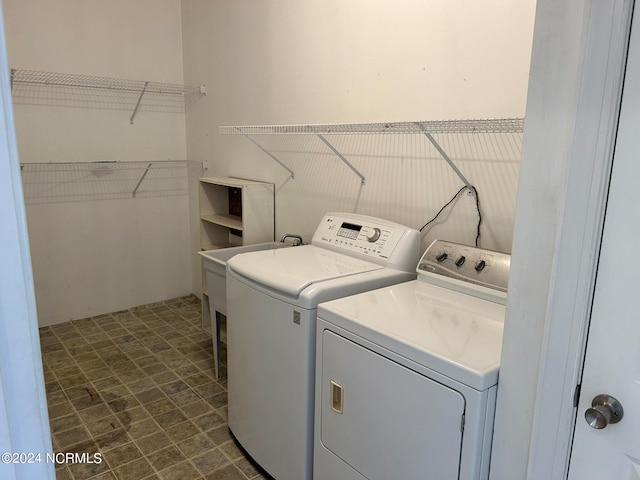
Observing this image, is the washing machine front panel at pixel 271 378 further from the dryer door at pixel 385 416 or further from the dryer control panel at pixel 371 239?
the dryer control panel at pixel 371 239

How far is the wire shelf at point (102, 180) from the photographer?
3.43 meters

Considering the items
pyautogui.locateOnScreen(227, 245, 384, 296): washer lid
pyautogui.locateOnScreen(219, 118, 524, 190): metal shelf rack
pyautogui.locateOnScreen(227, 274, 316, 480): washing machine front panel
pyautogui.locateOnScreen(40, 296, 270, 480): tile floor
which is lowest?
pyautogui.locateOnScreen(40, 296, 270, 480): tile floor

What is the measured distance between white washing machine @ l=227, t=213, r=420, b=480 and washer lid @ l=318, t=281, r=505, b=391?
0.12 metres

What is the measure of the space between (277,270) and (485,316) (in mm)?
836

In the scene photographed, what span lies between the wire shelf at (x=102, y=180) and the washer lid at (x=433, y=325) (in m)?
2.71

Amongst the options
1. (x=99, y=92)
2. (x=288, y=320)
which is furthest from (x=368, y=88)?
(x=99, y=92)

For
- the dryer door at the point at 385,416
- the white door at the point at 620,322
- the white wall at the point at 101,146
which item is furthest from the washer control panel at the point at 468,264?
the white wall at the point at 101,146

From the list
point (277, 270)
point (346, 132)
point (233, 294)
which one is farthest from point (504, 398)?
point (346, 132)

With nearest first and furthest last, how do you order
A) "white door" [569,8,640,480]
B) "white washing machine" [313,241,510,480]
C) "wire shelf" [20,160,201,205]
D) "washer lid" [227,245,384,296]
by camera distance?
"white door" [569,8,640,480] → "white washing machine" [313,241,510,480] → "washer lid" [227,245,384,296] → "wire shelf" [20,160,201,205]

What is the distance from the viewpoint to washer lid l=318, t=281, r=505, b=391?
1247 mm

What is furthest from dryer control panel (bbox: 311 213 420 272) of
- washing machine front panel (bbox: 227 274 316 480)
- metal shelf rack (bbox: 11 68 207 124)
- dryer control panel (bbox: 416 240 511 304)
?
metal shelf rack (bbox: 11 68 207 124)

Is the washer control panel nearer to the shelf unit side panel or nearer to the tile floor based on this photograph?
the tile floor

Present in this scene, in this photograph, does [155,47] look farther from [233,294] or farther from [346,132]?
[233,294]

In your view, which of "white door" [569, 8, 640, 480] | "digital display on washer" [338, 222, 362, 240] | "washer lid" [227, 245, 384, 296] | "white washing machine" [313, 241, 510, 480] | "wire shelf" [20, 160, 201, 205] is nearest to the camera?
"white door" [569, 8, 640, 480]
